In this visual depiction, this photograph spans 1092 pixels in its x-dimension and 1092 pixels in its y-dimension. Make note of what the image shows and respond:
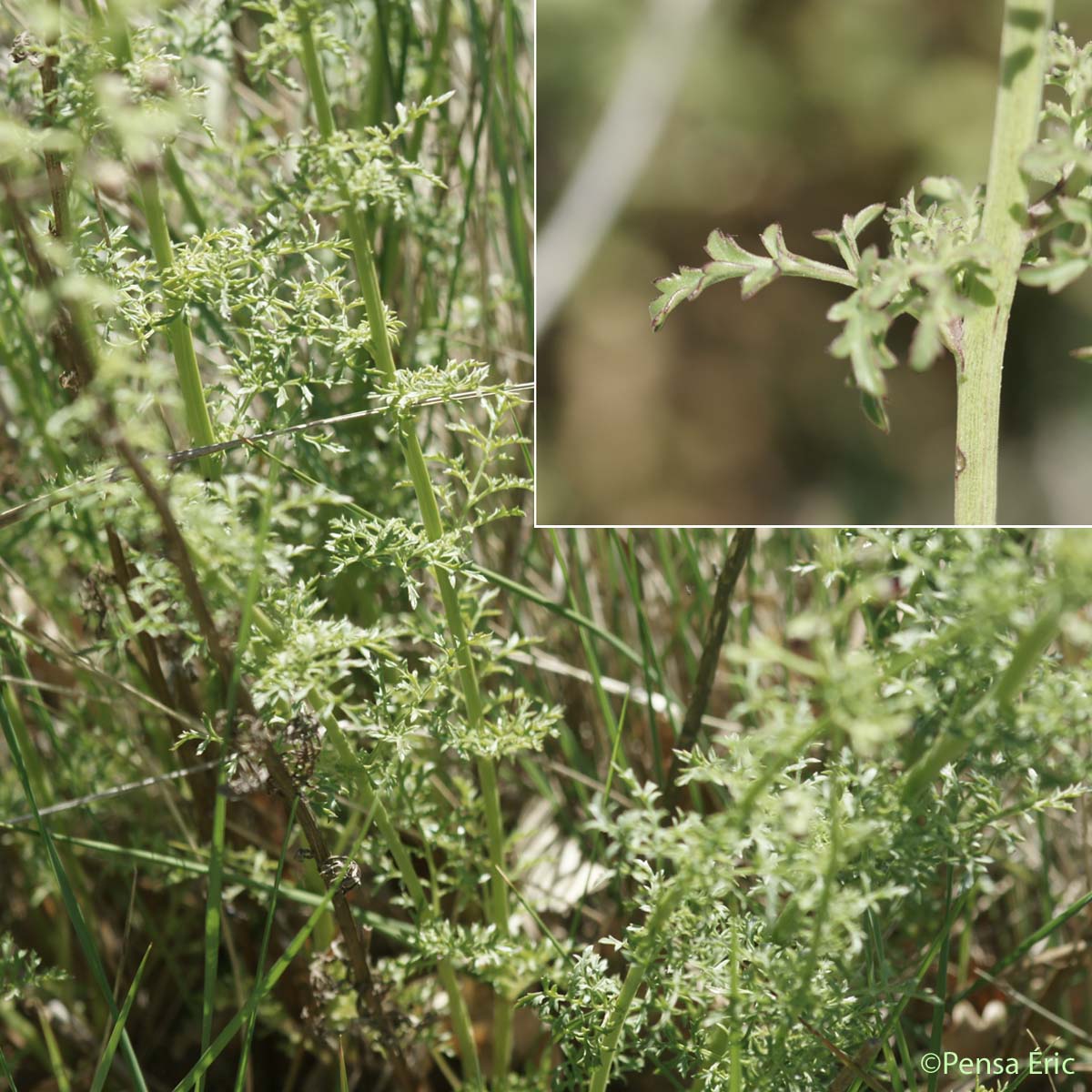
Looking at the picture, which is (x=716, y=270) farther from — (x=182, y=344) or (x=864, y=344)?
(x=182, y=344)

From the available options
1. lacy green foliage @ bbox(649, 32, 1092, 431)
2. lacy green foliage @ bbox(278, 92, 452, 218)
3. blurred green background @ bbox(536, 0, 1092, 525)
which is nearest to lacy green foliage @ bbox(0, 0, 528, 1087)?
lacy green foliage @ bbox(278, 92, 452, 218)

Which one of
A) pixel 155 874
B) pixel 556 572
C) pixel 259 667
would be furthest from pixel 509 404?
pixel 155 874

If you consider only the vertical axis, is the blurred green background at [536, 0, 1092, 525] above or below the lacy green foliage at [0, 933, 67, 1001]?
above

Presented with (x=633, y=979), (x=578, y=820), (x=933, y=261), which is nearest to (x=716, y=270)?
(x=933, y=261)

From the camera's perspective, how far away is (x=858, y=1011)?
74 cm

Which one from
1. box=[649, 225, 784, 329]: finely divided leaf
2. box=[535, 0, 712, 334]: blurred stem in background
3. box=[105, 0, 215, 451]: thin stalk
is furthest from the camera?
box=[535, 0, 712, 334]: blurred stem in background

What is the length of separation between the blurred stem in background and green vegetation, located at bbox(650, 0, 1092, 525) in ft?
2.10

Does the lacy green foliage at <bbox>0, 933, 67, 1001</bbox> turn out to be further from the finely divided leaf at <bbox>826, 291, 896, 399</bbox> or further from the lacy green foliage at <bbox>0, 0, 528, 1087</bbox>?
the finely divided leaf at <bbox>826, 291, 896, 399</bbox>

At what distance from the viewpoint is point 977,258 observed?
67cm

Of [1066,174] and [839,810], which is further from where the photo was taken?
[1066,174]

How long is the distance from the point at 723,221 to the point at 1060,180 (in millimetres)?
1133

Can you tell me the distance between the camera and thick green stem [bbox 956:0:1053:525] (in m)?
0.70

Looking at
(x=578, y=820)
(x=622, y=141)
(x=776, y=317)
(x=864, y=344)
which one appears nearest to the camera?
(x=864, y=344)

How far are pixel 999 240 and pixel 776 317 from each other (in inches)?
51.6
